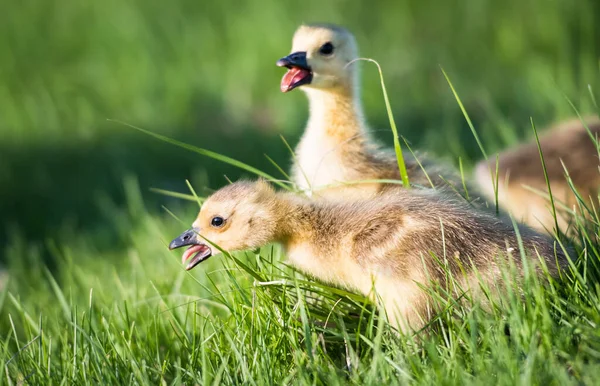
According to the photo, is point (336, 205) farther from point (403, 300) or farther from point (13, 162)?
point (13, 162)

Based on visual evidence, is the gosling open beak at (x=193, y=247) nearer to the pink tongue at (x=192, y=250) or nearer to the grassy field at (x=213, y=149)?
the pink tongue at (x=192, y=250)

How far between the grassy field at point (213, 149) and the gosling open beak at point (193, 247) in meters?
0.14

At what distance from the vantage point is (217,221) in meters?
2.86

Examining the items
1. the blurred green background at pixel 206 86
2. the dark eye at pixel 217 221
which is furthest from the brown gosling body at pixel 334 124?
the blurred green background at pixel 206 86

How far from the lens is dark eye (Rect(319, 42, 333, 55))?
365 cm

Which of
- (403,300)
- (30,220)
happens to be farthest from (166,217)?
(403,300)

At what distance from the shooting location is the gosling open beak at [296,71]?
3.55m

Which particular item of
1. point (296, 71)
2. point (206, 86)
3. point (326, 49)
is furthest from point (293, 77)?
point (206, 86)

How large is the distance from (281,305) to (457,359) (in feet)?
1.93

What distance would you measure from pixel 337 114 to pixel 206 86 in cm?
354

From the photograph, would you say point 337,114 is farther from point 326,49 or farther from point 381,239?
point 381,239

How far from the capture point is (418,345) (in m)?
2.43

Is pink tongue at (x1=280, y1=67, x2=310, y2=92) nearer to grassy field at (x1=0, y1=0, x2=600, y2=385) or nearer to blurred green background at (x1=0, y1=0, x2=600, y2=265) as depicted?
grassy field at (x1=0, y1=0, x2=600, y2=385)

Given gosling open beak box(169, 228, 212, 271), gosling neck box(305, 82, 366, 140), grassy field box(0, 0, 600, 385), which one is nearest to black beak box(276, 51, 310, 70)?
gosling neck box(305, 82, 366, 140)
